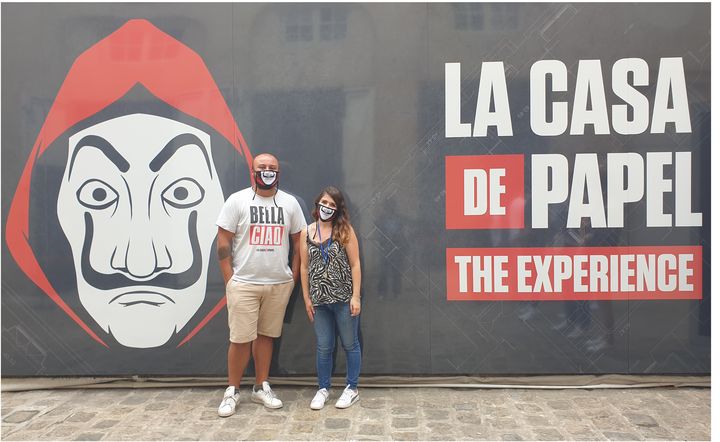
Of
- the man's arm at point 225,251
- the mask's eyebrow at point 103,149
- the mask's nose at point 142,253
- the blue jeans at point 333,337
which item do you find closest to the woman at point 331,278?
the blue jeans at point 333,337

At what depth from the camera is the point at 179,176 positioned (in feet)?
15.3

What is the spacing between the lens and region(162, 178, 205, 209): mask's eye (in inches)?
184

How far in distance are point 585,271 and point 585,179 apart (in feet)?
2.73

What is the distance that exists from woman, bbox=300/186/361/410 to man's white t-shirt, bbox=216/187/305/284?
21 centimetres

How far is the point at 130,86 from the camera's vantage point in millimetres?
4691

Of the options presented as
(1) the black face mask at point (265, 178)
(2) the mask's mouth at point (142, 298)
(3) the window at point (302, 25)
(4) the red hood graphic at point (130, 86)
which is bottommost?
(2) the mask's mouth at point (142, 298)

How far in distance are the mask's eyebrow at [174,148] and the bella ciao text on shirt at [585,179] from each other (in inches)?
88.3

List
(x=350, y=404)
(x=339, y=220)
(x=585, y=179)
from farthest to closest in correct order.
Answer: (x=585, y=179), (x=350, y=404), (x=339, y=220)

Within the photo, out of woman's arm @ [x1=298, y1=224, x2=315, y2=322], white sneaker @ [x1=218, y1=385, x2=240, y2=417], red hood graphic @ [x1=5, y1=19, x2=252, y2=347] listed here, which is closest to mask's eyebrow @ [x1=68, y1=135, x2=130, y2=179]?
red hood graphic @ [x1=5, y1=19, x2=252, y2=347]

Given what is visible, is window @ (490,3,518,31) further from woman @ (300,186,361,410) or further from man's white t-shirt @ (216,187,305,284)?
man's white t-shirt @ (216,187,305,284)

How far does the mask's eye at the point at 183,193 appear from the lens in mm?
4668

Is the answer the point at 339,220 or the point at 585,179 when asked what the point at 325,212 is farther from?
the point at 585,179

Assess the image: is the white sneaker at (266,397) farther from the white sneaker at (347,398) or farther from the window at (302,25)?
the window at (302,25)

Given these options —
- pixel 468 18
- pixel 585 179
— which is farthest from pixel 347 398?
pixel 468 18
